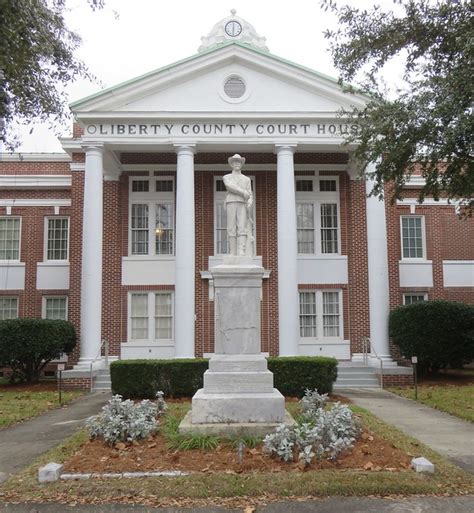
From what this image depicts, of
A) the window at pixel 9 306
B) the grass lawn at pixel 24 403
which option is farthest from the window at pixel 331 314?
the window at pixel 9 306

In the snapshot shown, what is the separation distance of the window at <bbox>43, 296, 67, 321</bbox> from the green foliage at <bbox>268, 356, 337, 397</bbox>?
1184 cm

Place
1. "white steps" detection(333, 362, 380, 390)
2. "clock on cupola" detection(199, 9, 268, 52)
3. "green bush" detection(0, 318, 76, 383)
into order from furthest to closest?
"clock on cupola" detection(199, 9, 268, 52) < "green bush" detection(0, 318, 76, 383) < "white steps" detection(333, 362, 380, 390)

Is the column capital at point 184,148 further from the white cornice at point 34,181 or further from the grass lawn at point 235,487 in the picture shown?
the grass lawn at point 235,487

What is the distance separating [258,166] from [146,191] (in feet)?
14.4

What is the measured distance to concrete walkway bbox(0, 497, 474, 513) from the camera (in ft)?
19.4

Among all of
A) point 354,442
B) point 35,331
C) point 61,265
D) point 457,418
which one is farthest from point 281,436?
point 61,265

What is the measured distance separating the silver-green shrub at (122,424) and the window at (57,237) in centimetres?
1635

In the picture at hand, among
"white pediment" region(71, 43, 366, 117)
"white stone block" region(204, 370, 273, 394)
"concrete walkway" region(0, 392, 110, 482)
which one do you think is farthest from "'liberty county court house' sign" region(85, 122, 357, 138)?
"white stone block" region(204, 370, 273, 394)

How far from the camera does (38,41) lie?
29.1 ft

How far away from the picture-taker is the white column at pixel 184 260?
19188mm

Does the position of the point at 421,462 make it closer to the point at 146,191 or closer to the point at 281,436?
the point at 281,436

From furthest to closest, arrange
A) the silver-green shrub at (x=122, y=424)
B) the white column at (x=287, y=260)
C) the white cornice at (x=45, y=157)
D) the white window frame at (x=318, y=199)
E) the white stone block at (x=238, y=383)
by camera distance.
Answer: the white cornice at (x=45, y=157) → the white window frame at (x=318, y=199) → the white column at (x=287, y=260) → the white stone block at (x=238, y=383) → the silver-green shrub at (x=122, y=424)

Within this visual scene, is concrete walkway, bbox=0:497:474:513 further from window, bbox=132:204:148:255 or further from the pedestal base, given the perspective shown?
window, bbox=132:204:148:255

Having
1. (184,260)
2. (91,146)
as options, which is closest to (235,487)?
(184,260)
